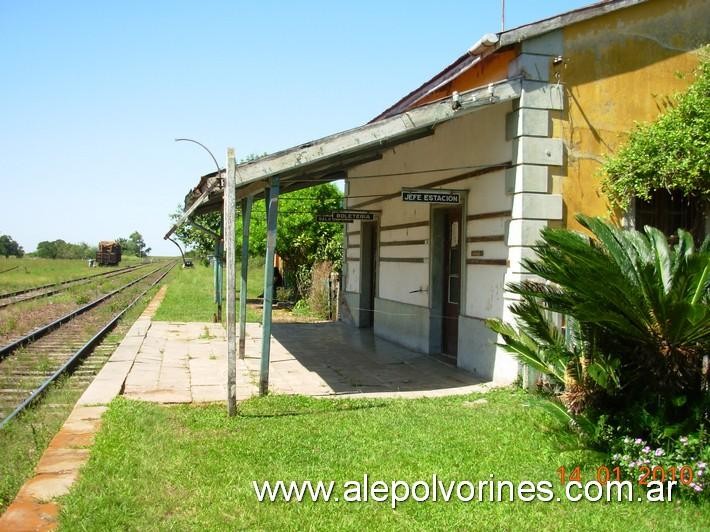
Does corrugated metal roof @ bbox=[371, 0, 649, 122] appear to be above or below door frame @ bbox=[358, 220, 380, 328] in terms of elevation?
above

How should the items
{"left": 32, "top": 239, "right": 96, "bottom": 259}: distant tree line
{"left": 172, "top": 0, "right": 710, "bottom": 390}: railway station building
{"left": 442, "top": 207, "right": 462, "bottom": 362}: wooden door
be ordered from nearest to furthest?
1. {"left": 172, "top": 0, "right": 710, "bottom": 390}: railway station building
2. {"left": 442, "top": 207, "right": 462, "bottom": 362}: wooden door
3. {"left": 32, "top": 239, "right": 96, "bottom": 259}: distant tree line

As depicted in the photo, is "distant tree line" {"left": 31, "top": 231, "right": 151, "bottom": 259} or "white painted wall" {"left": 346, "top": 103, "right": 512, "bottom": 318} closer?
"white painted wall" {"left": 346, "top": 103, "right": 512, "bottom": 318}

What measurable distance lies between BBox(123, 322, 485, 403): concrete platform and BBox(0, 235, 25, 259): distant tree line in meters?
97.2

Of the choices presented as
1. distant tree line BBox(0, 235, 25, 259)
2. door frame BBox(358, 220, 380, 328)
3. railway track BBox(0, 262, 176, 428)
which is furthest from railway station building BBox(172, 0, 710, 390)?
distant tree line BBox(0, 235, 25, 259)

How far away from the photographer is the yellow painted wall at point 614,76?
8852 millimetres

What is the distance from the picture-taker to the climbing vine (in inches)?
320

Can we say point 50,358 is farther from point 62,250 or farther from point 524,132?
point 62,250

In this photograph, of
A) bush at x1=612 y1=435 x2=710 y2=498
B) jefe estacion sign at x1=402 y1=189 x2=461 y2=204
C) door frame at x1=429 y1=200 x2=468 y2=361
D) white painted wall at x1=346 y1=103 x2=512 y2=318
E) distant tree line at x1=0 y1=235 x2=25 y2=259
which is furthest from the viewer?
distant tree line at x1=0 y1=235 x2=25 y2=259

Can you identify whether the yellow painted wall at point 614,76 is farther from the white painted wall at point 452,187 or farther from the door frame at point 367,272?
the door frame at point 367,272

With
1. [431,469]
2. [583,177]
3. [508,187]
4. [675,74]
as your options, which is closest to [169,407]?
[431,469]

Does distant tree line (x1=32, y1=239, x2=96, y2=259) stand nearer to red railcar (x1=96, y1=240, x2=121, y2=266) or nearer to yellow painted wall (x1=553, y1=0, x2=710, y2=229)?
red railcar (x1=96, y1=240, x2=121, y2=266)

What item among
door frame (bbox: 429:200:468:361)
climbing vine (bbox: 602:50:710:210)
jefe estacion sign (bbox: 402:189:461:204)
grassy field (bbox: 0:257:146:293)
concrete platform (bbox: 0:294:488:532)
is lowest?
concrete platform (bbox: 0:294:488:532)

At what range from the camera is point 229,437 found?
20.6 feet

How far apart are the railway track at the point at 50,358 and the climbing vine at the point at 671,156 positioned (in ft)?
24.3
